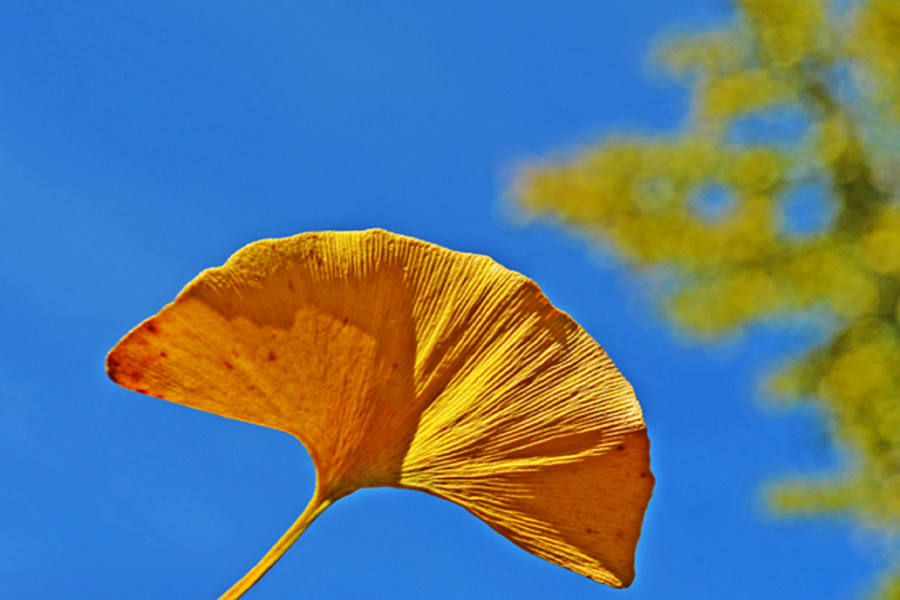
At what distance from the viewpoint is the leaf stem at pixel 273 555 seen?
46 cm

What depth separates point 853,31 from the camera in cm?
495

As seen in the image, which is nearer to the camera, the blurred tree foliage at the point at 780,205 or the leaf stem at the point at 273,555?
the leaf stem at the point at 273,555

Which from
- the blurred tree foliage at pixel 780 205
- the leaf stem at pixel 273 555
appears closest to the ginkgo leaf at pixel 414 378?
the leaf stem at pixel 273 555

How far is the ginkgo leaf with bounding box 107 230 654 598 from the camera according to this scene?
499 millimetres

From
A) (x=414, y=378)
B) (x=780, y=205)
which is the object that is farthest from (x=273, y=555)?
(x=780, y=205)

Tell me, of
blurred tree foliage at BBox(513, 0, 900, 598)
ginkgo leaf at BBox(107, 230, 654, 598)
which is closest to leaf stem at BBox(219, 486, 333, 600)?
ginkgo leaf at BBox(107, 230, 654, 598)

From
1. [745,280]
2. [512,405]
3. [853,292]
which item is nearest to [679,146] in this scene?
[745,280]

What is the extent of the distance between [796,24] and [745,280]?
1.67 m

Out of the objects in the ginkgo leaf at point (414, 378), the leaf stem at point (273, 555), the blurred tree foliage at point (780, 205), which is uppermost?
the blurred tree foliage at point (780, 205)

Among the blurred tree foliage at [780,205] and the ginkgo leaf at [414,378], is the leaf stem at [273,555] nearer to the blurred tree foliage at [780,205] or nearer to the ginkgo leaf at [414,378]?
the ginkgo leaf at [414,378]

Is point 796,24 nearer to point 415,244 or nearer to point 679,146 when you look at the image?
point 679,146

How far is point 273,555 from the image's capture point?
0.48 meters

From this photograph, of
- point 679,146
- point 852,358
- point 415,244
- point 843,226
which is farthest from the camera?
point 679,146

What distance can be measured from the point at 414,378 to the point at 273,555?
0.14 m
